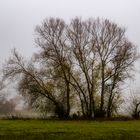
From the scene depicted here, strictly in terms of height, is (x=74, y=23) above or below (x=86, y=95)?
above

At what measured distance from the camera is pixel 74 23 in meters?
58.0

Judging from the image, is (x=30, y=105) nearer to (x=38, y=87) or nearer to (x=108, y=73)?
(x=38, y=87)

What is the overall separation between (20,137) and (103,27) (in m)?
36.7

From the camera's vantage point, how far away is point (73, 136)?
24672 millimetres

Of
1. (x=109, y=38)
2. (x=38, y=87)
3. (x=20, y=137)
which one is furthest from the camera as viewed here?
(x=109, y=38)

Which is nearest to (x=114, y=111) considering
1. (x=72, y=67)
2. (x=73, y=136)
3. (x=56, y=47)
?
(x=72, y=67)

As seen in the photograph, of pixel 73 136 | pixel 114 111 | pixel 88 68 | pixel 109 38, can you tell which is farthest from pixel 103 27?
pixel 73 136

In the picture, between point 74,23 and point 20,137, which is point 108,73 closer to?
point 74,23

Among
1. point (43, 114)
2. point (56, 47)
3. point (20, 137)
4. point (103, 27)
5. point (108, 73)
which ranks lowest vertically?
point (20, 137)

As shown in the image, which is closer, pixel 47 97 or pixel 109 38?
pixel 47 97

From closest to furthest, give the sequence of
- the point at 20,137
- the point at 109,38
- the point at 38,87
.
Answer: the point at 20,137
the point at 38,87
the point at 109,38

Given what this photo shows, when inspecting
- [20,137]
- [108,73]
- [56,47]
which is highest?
[56,47]

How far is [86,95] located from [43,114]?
6.45m

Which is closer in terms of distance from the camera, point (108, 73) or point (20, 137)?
point (20, 137)
